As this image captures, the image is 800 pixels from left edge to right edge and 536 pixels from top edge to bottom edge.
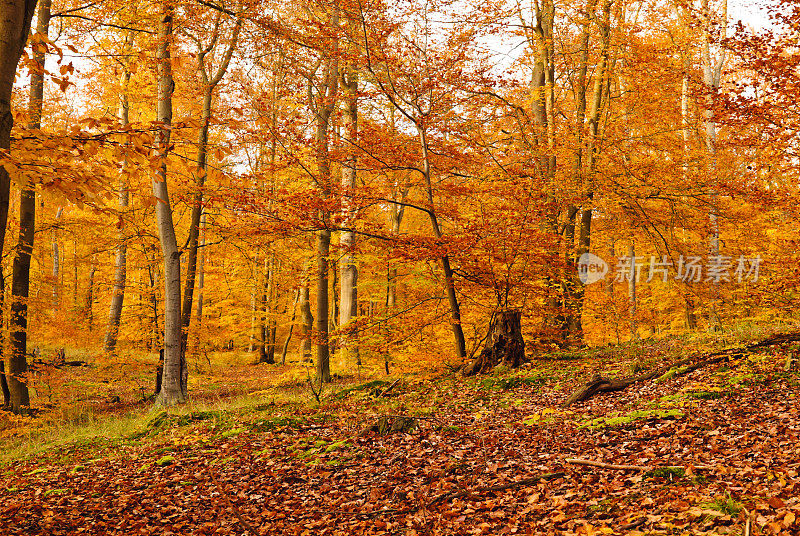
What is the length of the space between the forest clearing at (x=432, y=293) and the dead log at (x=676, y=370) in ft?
0.28

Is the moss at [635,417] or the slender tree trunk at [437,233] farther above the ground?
the slender tree trunk at [437,233]

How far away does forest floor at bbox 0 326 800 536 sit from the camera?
379 centimetres

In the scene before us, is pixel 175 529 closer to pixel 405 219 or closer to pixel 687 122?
pixel 687 122

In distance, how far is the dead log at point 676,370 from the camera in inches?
295

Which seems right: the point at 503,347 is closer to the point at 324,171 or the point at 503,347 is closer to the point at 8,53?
the point at 324,171

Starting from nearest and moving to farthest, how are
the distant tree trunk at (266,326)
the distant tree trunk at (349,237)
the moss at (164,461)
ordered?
1. the moss at (164,461)
2. the distant tree trunk at (349,237)
3. the distant tree trunk at (266,326)

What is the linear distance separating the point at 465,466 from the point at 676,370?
163 inches

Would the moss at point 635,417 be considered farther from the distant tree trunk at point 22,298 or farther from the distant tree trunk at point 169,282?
the distant tree trunk at point 22,298

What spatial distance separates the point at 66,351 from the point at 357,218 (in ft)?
58.4

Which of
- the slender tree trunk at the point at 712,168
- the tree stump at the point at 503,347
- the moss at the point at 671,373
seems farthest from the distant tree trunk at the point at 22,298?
A: the slender tree trunk at the point at 712,168

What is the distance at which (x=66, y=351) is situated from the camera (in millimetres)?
21688

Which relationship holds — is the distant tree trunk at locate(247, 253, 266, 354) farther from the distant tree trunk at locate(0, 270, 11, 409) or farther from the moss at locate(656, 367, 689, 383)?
the moss at locate(656, 367, 689, 383)

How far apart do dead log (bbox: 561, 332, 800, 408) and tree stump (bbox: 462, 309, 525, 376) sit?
2446 millimetres

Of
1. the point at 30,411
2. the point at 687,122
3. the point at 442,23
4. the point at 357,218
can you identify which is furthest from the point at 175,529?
the point at 687,122
